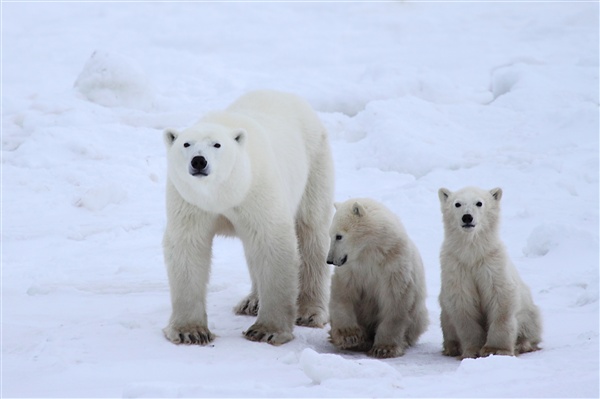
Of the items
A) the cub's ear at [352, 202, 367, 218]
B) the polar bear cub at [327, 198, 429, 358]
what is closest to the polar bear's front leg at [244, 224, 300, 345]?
the polar bear cub at [327, 198, 429, 358]

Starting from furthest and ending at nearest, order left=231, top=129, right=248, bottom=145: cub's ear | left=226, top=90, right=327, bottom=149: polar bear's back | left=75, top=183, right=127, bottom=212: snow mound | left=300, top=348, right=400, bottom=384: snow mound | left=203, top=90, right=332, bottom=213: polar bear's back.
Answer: left=75, top=183, right=127, bottom=212: snow mound, left=226, top=90, right=327, bottom=149: polar bear's back, left=203, top=90, right=332, bottom=213: polar bear's back, left=231, top=129, right=248, bottom=145: cub's ear, left=300, top=348, right=400, bottom=384: snow mound

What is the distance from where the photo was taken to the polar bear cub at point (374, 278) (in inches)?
197

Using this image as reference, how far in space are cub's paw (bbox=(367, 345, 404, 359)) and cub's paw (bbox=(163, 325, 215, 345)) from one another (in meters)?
0.96

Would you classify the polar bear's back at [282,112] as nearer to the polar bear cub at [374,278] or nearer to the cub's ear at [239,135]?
the cub's ear at [239,135]

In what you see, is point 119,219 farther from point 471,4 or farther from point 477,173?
point 471,4

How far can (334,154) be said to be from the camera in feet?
34.5

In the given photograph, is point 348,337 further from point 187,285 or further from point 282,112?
point 282,112

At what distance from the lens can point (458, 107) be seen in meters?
12.0

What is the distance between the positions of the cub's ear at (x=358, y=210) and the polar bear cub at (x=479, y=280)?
0.47 metres

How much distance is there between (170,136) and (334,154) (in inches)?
226

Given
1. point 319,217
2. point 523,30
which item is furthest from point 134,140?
point 523,30

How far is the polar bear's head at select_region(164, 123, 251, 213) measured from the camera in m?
4.67

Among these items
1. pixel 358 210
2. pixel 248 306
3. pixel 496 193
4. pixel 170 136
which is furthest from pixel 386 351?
pixel 170 136

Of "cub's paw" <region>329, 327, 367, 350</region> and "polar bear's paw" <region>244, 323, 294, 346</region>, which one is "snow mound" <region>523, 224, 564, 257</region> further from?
"polar bear's paw" <region>244, 323, 294, 346</region>
